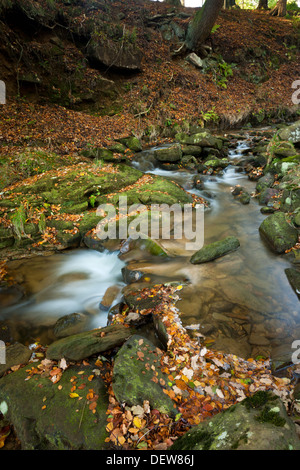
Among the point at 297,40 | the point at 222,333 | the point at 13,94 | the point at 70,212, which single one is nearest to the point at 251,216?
the point at 222,333

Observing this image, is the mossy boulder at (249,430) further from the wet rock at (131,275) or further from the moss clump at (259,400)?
the wet rock at (131,275)

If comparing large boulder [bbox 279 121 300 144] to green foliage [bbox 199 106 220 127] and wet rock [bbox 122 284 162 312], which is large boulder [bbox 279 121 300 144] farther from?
wet rock [bbox 122 284 162 312]

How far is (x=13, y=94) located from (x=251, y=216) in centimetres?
1136

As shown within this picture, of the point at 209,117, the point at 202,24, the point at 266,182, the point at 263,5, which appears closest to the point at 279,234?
the point at 266,182

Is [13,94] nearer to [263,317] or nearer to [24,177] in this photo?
[24,177]

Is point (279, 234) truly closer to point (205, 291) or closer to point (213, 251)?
point (213, 251)

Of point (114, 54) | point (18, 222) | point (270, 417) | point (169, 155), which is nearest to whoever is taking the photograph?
point (270, 417)

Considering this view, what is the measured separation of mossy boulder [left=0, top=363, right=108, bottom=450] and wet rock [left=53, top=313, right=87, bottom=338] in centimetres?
119

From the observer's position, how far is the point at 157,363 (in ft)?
9.68

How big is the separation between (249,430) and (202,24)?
20.4 metres

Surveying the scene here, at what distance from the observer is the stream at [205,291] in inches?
144

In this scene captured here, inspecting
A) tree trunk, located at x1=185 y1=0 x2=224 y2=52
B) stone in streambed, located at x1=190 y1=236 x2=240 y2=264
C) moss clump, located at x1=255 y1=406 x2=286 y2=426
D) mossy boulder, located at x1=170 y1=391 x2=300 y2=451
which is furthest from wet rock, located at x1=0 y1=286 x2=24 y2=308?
tree trunk, located at x1=185 y1=0 x2=224 y2=52

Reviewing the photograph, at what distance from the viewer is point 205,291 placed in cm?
→ 454
